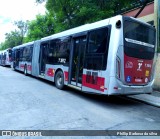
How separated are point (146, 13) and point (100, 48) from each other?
343 inches

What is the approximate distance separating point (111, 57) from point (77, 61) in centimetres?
266

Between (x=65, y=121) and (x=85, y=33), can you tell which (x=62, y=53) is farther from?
(x=65, y=121)

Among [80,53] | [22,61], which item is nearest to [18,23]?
[22,61]

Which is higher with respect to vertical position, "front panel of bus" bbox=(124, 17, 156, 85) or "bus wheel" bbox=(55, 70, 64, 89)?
"front panel of bus" bbox=(124, 17, 156, 85)

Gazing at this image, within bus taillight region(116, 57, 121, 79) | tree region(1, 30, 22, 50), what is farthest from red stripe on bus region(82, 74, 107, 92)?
tree region(1, 30, 22, 50)

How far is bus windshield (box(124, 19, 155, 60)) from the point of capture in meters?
8.13

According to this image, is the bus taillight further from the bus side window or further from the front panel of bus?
the bus side window

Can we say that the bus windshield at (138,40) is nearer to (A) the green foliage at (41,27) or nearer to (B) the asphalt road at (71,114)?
(B) the asphalt road at (71,114)

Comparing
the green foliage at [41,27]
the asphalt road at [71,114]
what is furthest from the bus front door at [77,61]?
the green foliage at [41,27]

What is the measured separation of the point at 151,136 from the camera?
211 inches

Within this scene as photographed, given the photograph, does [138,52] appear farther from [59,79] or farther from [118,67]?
[59,79]

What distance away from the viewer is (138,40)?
8531mm

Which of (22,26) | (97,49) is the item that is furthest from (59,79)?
(22,26)

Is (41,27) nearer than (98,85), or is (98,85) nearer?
(98,85)
